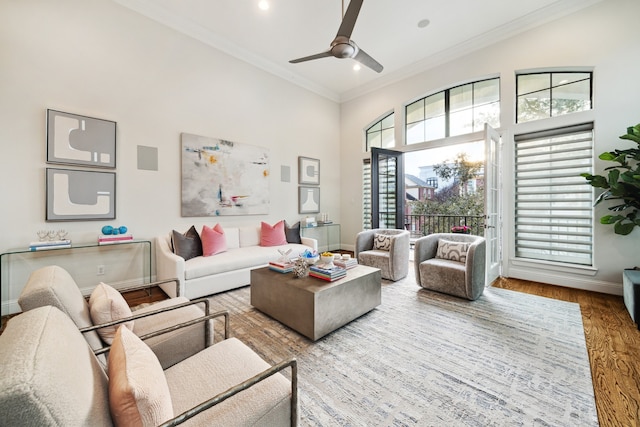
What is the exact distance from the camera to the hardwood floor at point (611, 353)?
5.07ft

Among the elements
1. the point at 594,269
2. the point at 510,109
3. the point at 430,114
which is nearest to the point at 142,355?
the point at 594,269

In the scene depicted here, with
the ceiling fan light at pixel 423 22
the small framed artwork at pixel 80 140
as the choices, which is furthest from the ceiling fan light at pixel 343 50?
the small framed artwork at pixel 80 140

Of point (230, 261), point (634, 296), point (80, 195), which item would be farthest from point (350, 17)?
point (634, 296)

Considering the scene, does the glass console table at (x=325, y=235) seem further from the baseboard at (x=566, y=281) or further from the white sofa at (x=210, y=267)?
the baseboard at (x=566, y=281)

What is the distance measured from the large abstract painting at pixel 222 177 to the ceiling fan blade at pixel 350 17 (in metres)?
2.62

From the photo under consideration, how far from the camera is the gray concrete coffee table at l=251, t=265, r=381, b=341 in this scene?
227cm


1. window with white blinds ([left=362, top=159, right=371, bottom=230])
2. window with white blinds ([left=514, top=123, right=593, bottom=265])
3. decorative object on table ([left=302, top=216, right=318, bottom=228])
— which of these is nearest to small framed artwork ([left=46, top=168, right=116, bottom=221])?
decorative object on table ([left=302, top=216, right=318, bottom=228])

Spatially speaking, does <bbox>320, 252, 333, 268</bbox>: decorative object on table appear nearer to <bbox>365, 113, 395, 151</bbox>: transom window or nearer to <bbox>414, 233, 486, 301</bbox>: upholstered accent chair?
<bbox>414, 233, 486, 301</bbox>: upholstered accent chair

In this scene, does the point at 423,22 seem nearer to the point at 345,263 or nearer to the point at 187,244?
the point at 345,263

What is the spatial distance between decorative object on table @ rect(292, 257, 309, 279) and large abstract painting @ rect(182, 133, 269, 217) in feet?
7.62

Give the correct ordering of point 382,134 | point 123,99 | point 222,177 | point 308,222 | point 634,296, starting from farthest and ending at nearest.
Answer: point 382,134 → point 308,222 → point 222,177 → point 123,99 → point 634,296

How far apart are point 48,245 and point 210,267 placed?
5.55 feet

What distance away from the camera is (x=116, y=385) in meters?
0.81

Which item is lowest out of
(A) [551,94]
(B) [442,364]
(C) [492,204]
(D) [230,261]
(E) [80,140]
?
(B) [442,364]
